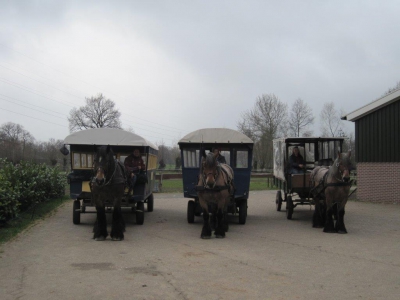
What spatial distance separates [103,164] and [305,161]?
22.9ft

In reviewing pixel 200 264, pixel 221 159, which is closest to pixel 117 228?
pixel 200 264

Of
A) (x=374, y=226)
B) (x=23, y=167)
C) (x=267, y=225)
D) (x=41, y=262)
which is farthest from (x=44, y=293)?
(x=23, y=167)

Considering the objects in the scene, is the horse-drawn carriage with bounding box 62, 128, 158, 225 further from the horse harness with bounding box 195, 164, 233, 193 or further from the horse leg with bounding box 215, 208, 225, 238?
the horse leg with bounding box 215, 208, 225, 238

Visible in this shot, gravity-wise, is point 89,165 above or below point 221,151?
below

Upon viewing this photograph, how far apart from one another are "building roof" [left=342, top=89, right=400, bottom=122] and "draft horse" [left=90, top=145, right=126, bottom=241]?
13.3 m

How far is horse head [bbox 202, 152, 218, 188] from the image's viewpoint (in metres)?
9.83

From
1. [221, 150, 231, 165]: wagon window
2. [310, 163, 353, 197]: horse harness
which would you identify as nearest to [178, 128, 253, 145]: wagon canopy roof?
[221, 150, 231, 165]: wagon window

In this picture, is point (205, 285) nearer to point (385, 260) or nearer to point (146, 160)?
point (385, 260)

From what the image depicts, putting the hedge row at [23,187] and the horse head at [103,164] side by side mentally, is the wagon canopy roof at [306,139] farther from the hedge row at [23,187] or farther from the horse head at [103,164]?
the hedge row at [23,187]

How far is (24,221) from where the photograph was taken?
11.8 m

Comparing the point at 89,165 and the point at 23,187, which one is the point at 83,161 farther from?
the point at 23,187

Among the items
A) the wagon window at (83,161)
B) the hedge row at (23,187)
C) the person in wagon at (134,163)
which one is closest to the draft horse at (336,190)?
the person in wagon at (134,163)

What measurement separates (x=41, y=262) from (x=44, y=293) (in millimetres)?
1875

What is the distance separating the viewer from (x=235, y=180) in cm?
1250
